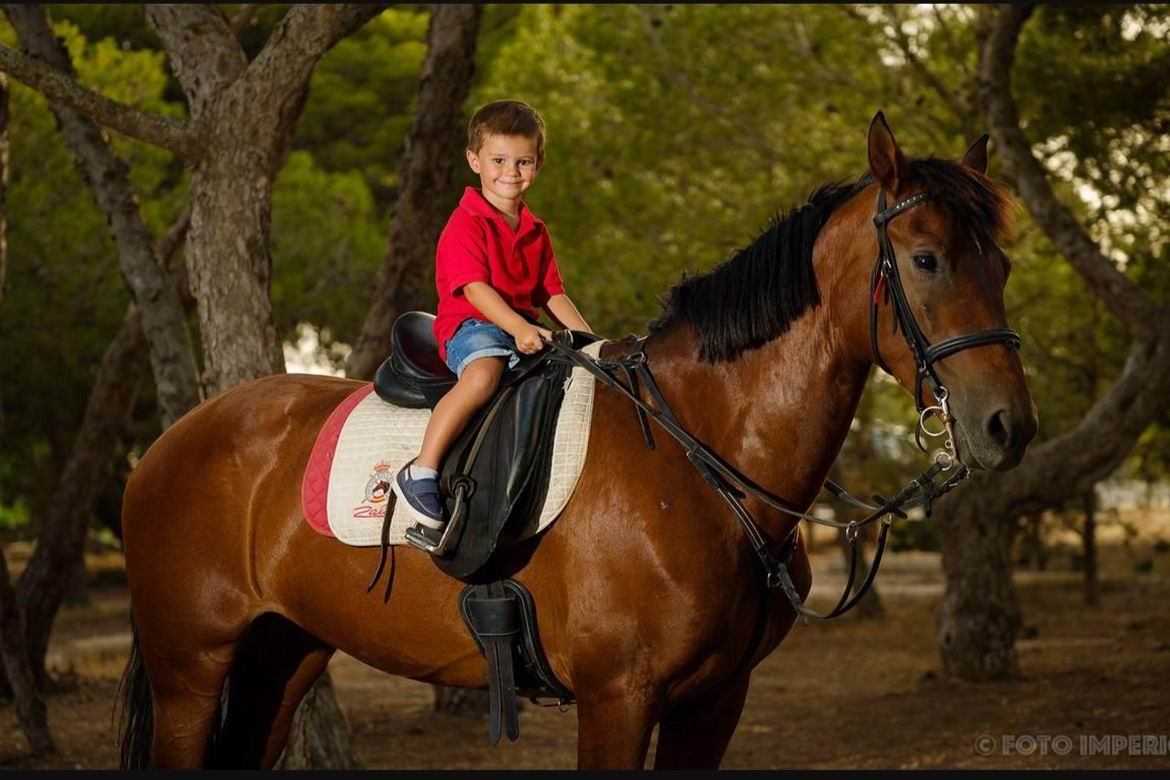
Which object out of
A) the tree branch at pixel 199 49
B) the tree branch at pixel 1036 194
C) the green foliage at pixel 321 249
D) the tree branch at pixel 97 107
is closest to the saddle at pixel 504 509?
the tree branch at pixel 97 107

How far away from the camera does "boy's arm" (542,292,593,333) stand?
173 inches

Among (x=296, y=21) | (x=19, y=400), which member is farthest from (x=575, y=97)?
(x=296, y=21)

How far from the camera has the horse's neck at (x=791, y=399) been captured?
3.73 metres

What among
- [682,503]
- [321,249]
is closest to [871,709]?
[682,503]

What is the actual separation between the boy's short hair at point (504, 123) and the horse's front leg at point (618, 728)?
1703 millimetres

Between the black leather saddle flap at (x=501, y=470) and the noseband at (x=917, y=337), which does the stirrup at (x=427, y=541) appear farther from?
the noseband at (x=917, y=337)

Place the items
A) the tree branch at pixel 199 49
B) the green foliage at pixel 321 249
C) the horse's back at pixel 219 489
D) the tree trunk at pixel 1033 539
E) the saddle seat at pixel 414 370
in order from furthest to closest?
1. the green foliage at pixel 321 249
2. the tree trunk at pixel 1033 539
3. the tree branch at pixel 199 49
4. the horse's back at pixel 219 489
5. the saddle seat at pixel 414 370

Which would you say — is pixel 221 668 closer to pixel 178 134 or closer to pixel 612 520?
pixel 612 520

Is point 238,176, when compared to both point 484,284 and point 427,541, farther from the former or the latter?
point 427,541

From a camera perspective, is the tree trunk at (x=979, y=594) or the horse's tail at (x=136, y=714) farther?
the tree trunk at (x=979, y=594)

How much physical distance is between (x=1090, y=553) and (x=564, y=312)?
14.6 metres

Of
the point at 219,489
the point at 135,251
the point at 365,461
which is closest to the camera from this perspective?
the point at 365,461

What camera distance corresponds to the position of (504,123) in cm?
411

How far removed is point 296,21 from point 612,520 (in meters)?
4.15
